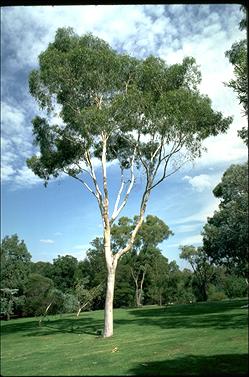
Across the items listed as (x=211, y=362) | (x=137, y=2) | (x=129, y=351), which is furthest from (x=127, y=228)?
(x=137, y=2)

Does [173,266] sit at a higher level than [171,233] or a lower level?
lower

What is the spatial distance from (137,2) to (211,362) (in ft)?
29.3

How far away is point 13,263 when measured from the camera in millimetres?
51250

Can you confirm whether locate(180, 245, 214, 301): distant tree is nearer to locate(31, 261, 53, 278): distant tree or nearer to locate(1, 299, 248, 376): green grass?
locate(31, 261, 53, 278): distant tree

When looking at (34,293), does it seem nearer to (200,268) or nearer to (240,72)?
(200,268)

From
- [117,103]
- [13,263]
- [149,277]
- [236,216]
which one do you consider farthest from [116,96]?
[149,277]

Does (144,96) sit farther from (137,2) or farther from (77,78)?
(137,2)

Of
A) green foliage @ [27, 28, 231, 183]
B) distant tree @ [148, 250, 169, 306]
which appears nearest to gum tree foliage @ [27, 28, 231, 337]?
green foliage @ [27, 28, 231, 183]

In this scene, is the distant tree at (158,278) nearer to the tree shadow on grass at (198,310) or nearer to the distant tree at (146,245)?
the distant tree at (146,245)

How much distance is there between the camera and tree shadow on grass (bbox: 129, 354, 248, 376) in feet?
29.0

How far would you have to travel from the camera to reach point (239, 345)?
40.6ft

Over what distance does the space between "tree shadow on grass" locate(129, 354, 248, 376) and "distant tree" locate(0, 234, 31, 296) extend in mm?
42009

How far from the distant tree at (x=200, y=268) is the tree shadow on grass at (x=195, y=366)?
51887 mm

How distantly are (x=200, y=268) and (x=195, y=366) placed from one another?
54.8 meters
